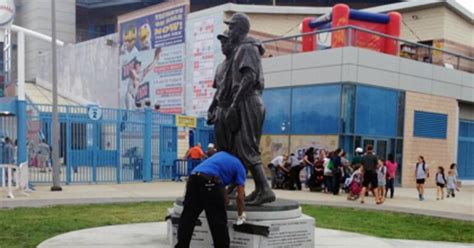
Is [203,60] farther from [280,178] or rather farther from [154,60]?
[280,178]

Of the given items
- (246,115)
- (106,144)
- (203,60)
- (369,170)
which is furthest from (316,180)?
(246,115)

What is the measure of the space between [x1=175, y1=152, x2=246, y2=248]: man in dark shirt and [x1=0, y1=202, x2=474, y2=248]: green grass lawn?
3.04 m

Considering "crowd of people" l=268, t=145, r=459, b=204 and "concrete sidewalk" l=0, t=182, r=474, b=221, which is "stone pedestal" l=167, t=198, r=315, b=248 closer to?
"concrete sidewalk" l=0, t=182, r=474, b=221

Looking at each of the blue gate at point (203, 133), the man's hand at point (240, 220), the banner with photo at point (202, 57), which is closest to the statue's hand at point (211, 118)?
the man's hand at point (240, 220)

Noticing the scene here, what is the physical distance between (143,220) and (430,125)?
17126mm

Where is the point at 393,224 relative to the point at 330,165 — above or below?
below

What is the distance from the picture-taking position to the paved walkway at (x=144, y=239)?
7.24m

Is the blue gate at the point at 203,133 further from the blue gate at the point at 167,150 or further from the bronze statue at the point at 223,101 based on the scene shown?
the bronze statue at the point at 223,101

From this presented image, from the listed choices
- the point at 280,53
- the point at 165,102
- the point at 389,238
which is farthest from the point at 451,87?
the point at 389,238

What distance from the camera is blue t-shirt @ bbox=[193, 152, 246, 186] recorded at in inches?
227

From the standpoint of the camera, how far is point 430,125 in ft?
77.5

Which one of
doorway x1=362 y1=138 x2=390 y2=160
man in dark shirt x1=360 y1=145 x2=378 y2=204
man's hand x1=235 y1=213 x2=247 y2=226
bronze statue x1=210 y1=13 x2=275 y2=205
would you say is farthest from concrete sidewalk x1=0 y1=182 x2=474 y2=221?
man's hand x1=235 y1=213 x2=247 y2=226

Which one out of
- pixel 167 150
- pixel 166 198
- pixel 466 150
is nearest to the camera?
pixel 166 198

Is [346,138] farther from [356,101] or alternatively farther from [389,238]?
[389,238]
